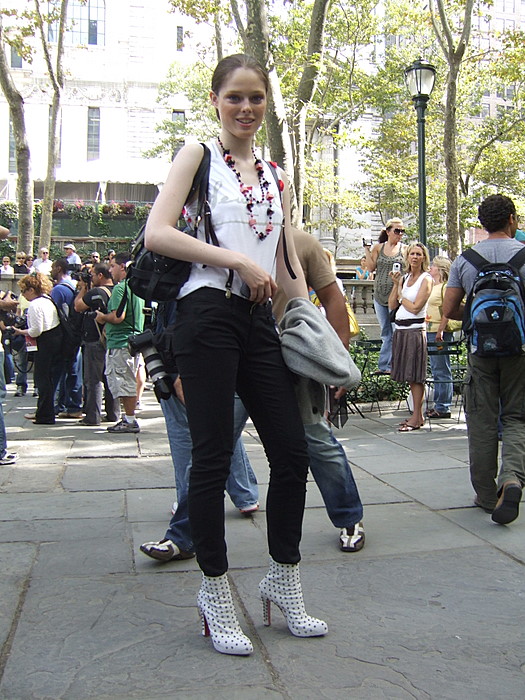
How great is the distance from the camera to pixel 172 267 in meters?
2.69

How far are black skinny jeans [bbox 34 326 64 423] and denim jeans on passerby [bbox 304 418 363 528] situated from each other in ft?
19.1

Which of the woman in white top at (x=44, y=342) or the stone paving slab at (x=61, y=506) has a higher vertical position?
the woman in white top at (x=44, y=342)

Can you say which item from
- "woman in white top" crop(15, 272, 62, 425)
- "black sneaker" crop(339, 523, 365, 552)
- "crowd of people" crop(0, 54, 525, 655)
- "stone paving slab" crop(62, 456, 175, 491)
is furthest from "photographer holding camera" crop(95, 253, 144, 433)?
"black sneaker" crop(339, 523, 365, 552)

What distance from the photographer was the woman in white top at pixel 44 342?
29.3 ft

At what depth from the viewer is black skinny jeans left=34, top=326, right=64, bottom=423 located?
29.4 feet

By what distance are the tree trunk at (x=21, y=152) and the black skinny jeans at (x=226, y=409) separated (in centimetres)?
1734

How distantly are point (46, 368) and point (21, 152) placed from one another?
38.3ft

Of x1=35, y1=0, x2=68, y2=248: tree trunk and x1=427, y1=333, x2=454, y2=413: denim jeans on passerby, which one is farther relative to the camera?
x1=35, y1=0, x2=68, y2=248: tree trunk

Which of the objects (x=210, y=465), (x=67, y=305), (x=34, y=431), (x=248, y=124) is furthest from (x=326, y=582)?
(x=67, y=305)

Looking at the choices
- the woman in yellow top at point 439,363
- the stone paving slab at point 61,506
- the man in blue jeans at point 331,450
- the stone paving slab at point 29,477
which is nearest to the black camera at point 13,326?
the stone paving slab at point 29,477

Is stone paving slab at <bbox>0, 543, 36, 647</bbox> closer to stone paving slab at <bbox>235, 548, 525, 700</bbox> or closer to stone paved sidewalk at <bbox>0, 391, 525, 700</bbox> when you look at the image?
stone paved sidewalk at <bbox>0, 391, 525, 700</bbox>

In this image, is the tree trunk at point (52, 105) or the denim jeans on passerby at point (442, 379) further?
the tree trunk at point (52, 105)

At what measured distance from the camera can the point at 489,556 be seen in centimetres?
379

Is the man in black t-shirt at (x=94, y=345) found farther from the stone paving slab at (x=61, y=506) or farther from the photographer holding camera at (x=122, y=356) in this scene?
the stone paving slab at (x=61, y=506)
